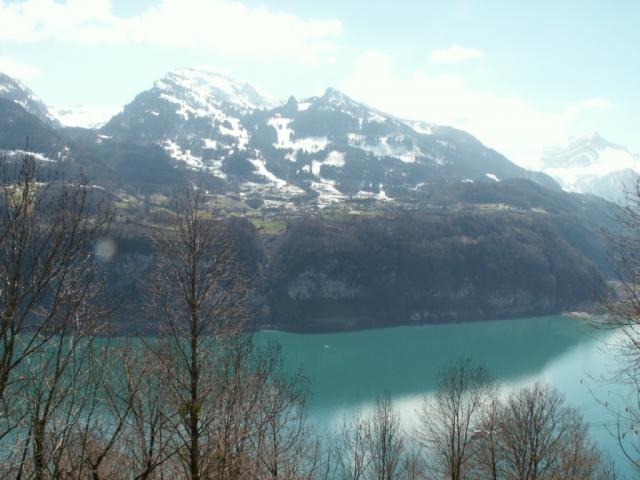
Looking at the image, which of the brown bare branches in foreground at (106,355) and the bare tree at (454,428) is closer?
the brown bare branches in foreground at (106,355)

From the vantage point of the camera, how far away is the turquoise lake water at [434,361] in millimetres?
55875

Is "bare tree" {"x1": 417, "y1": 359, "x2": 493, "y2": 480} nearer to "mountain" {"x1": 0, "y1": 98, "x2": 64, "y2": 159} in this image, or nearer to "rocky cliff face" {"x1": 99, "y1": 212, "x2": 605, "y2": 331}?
"rocky cliff face" {"x1": 99, "y1": 212, "x2": 605, "y2": 331}

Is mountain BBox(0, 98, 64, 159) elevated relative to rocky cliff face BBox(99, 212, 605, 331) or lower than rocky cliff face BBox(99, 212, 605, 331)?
elevated

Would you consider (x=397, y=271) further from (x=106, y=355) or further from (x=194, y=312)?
(x=106, y=355)

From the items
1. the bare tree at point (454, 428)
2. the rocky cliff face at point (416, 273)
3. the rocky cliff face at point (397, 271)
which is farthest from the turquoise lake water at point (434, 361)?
the bare tree at point (454, 428)

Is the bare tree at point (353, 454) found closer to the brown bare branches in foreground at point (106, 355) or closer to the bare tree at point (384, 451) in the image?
the bare tree at point (384, 451)

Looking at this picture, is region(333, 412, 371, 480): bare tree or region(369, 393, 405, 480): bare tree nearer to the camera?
region(333, 412, 371, 480): bare tree

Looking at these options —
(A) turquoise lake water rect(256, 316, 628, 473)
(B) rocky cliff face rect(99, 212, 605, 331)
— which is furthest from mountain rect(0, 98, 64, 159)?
(A) turquoise lake water rect(256, 316, 628, 473)

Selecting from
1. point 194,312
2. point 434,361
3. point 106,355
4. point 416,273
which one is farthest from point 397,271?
point 106,355

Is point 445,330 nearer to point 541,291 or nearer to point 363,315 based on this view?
point 363,315

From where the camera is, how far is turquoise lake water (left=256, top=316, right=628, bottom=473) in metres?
55.9

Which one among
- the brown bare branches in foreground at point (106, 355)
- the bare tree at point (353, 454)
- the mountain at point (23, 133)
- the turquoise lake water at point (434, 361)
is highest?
the mountain at point (23, 133)

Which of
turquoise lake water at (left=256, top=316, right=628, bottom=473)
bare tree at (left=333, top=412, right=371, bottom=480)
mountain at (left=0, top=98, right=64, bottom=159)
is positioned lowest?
turquoise lake water at (left=256, top=316, right=628, bottom=473)

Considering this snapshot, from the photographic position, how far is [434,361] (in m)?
80.6
